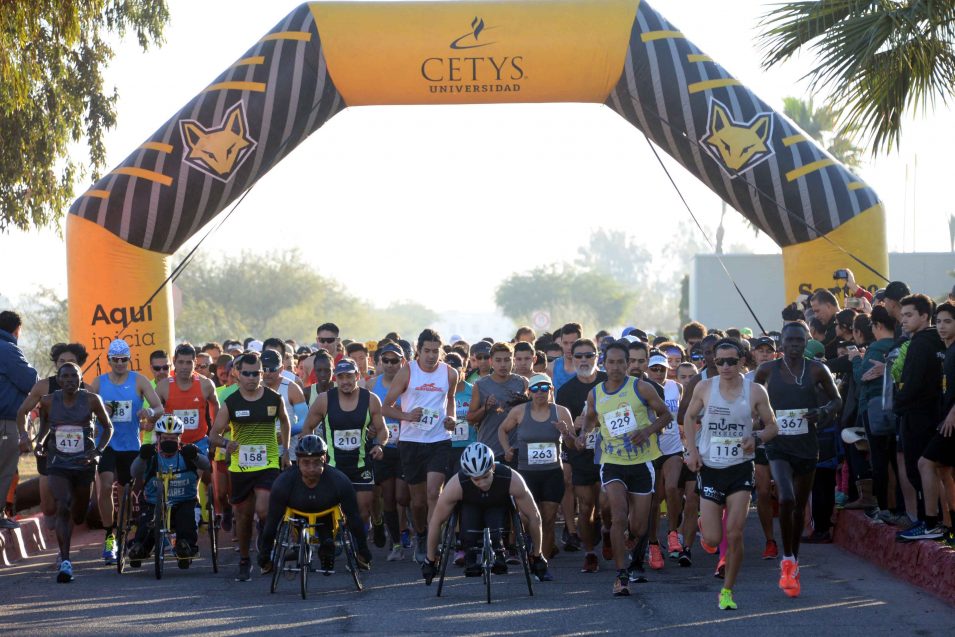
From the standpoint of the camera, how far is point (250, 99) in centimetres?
1706

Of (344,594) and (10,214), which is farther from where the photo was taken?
(10,214)

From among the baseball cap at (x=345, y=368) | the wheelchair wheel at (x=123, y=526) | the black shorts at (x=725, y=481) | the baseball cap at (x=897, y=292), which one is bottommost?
the wheelchair wheel at (x=123, y=526)

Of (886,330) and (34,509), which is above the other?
(886,330)

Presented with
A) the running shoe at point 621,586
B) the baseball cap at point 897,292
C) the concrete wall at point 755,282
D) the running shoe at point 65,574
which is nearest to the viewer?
the running shoe at point 621,586

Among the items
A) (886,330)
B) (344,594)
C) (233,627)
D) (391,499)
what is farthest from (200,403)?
(886,330)

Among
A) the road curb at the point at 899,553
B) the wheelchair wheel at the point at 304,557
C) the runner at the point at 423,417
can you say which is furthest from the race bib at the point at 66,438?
the road curb at the point at 899,553

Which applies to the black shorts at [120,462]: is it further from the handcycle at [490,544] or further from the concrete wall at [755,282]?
the concrete wall at [755,282]

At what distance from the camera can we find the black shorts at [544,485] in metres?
12.0

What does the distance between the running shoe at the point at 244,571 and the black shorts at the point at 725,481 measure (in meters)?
3.86

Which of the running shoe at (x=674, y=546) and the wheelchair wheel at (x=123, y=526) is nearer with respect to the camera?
the wheelchair wheel at (x=123, y=526)

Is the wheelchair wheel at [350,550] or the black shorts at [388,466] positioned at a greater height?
the black shorts at [388,466]

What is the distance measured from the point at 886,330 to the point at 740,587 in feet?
8.56

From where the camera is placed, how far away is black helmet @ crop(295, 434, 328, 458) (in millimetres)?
10805

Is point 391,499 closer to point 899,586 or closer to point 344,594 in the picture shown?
point 344,594
